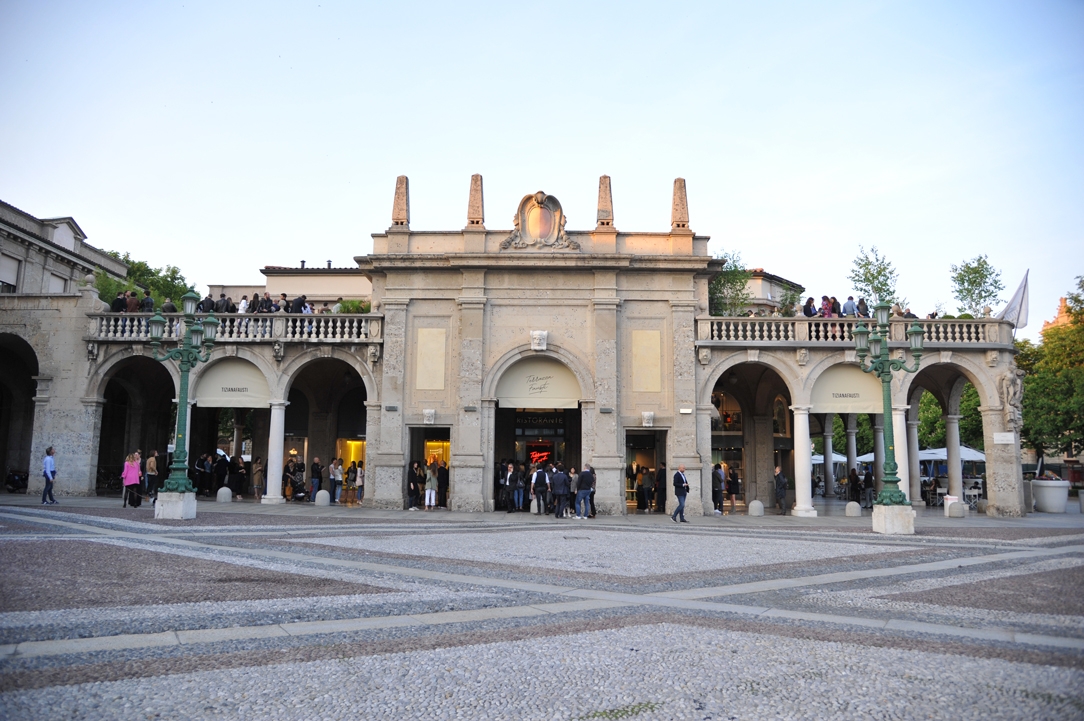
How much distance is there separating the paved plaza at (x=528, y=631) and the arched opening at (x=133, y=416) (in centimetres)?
1834

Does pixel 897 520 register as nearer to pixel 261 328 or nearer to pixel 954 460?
pixel 954 460

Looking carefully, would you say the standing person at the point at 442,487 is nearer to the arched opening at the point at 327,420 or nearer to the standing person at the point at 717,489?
the arched opening at the point at 327,420

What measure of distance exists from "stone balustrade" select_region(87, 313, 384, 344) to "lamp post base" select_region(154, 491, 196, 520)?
9.08 metres

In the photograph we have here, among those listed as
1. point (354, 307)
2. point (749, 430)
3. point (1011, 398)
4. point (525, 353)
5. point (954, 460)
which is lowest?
point (954, 460)

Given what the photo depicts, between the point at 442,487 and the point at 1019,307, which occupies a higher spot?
the point at 1019,307

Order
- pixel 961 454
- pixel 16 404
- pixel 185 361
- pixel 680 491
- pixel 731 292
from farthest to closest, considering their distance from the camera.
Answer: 1. pixel 731 292
2. pixel 961 454
3. pixel 16 404
4. pixel 680 491
5. pixel 185 361

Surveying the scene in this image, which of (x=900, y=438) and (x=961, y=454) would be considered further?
(x=961, y=454)

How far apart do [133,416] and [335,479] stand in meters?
10.3

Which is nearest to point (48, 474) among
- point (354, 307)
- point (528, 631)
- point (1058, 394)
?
point (354, 307)

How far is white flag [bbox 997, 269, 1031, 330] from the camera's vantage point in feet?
91.4

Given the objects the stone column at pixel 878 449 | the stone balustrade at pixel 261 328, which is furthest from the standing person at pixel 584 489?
the stone column at pixel 878 449

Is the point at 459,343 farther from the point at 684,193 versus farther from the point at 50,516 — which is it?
the point at 50,516

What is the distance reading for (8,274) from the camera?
33.3 metres

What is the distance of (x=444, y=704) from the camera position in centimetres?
495
